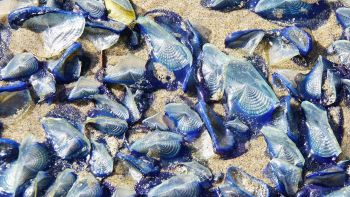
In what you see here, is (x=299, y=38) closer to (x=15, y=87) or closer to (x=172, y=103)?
(x=172, y=103)

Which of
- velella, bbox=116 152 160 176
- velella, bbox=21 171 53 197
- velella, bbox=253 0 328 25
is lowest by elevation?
velella, bbox=21 171 53 197

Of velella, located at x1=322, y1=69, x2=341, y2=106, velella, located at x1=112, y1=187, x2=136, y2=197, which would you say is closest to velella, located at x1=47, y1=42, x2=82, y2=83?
velella, located at x1=112, y1=187, x2=136, y2=197

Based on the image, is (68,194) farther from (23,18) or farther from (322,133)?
(322,133)

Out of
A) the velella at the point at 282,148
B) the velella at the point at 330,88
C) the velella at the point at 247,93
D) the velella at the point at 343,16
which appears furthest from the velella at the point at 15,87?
the velella at the point at 343,16

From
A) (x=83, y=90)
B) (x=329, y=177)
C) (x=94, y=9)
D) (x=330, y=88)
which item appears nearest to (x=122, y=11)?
(x=94, y=9)

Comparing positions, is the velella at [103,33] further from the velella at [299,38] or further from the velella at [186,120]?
the velella at [299,38]

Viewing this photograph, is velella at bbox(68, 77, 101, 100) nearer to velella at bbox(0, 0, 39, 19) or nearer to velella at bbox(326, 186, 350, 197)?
velella at bbox(0, 0, 39, 19)
